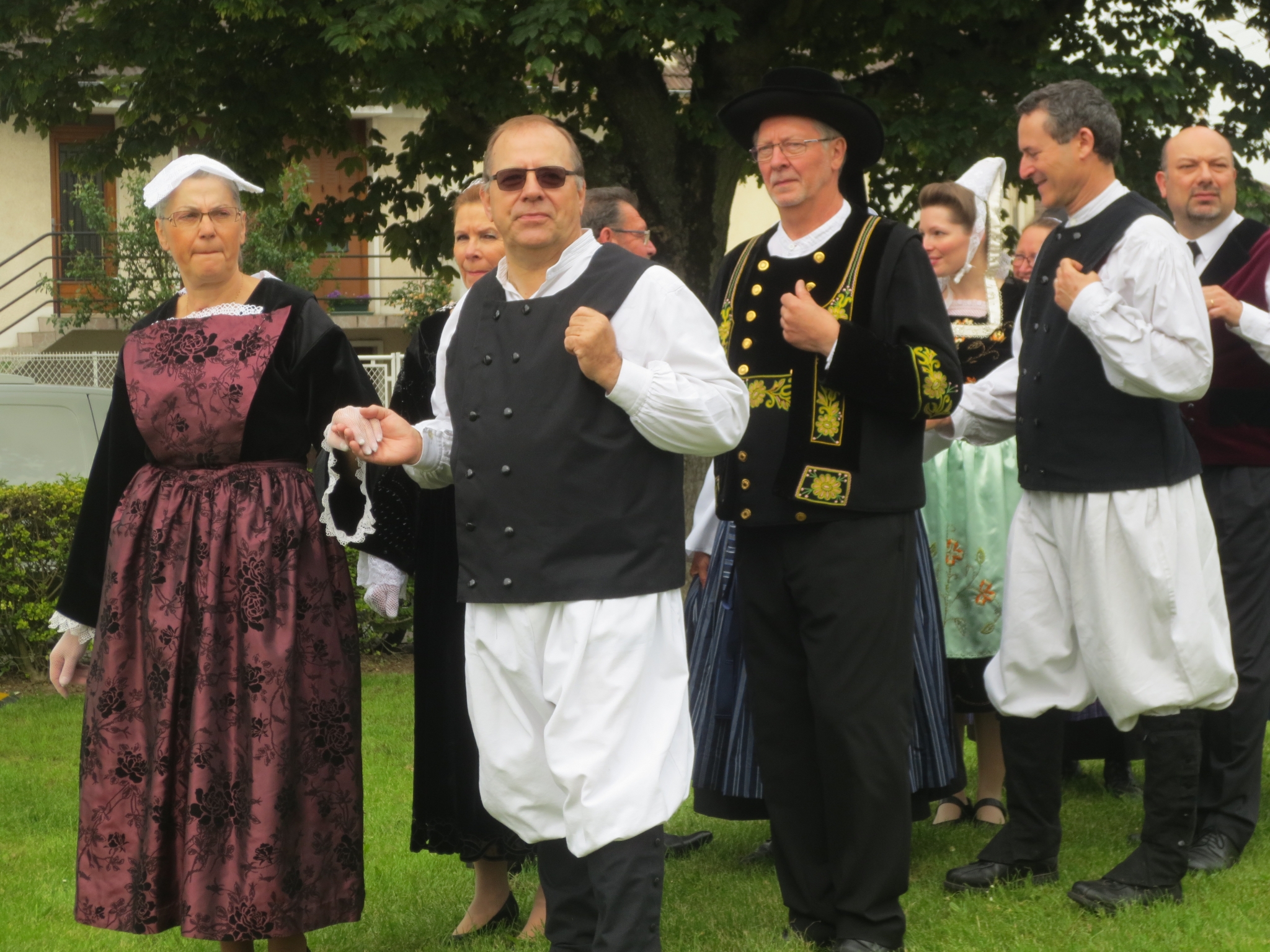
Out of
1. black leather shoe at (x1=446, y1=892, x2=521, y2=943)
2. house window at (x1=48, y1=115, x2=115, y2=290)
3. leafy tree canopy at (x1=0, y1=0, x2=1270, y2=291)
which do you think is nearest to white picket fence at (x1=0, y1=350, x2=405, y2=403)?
house window at (x1=48, y1=115, x2=115, y2=290)

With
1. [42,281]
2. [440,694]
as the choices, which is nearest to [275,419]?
[440,694]

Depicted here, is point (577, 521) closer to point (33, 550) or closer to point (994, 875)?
point (994, 875)

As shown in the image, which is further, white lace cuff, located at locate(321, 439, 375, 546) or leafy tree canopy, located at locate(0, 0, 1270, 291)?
leafy tree canopy, located at locate(0, 0, 1270, 291)

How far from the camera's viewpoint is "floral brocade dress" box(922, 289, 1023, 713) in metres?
5.05

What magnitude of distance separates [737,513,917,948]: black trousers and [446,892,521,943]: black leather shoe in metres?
0.85

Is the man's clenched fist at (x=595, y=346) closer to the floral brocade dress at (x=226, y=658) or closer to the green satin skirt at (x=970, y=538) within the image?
the floral brocade dress at (x=226, y=658)

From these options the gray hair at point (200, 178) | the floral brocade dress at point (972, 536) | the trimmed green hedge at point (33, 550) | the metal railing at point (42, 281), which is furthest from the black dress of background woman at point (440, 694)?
the metal railing at point (42, 281)

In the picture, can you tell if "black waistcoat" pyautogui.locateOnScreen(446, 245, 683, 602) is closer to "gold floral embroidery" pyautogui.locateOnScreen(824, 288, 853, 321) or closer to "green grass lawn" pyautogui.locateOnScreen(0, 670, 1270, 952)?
"gold floral embroidery" pyautogui.locateOnScreen(824, 288, 853, 321)

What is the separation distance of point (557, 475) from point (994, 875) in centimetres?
205

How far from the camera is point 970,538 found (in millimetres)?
5066

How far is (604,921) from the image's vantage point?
3.00 m

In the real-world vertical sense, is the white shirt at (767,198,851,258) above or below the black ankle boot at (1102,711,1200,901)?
above

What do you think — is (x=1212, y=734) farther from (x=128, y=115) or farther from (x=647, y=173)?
(x=128, y=115)

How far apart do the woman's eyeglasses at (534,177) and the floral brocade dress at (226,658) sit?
76cm
